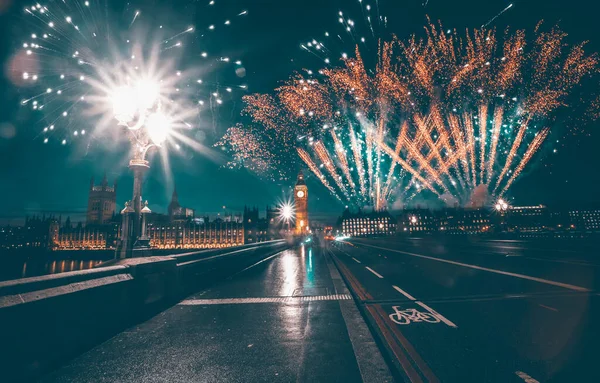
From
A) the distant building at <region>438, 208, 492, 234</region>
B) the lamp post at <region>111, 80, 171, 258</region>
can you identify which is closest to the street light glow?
the lamp post at <region>111, 80, 171, 258</region>

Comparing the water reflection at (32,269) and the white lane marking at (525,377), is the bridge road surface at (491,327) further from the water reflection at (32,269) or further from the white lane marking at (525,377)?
the water reflection at (32,269)

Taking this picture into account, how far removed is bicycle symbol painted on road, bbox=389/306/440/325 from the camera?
5.79 m

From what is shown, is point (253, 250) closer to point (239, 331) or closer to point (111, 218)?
point (239, 331)

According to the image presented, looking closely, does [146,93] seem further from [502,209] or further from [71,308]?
[502,209]

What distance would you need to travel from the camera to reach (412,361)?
407 centimetres

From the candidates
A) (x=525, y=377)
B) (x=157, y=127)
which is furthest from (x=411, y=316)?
(x=157, y=127)

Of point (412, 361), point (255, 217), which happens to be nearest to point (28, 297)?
point (412, 361)

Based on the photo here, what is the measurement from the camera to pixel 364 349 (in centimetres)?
450

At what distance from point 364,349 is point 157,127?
10.4m

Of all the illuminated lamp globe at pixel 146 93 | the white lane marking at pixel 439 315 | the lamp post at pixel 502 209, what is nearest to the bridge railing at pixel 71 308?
the illuminated lamp globe at pixel 146 93

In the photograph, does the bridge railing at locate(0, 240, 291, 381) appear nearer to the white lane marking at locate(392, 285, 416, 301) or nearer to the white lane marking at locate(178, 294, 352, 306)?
the white lane marking at locate(178, 294, 352, 306)

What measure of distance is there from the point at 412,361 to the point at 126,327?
534 cm

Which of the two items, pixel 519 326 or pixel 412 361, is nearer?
pixel 412 361

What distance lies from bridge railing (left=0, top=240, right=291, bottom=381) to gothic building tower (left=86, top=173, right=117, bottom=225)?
193430 millimetres
